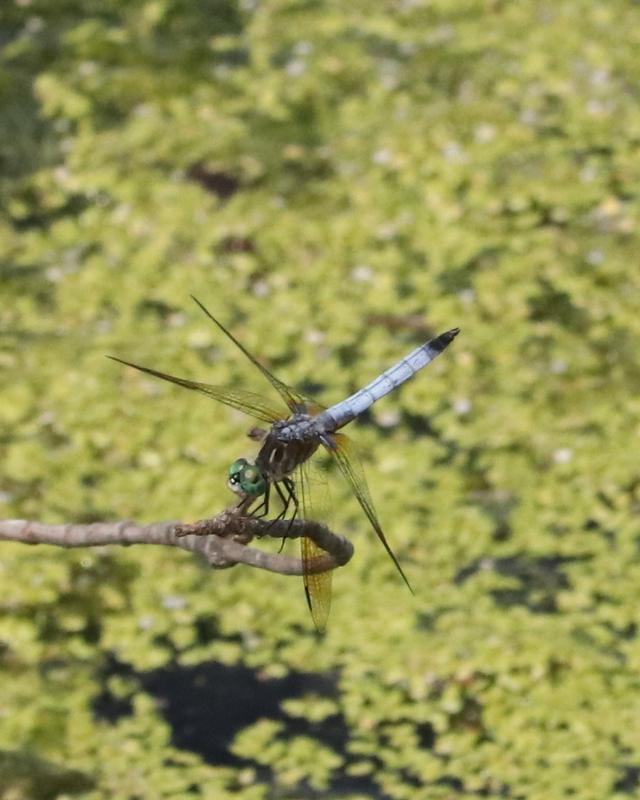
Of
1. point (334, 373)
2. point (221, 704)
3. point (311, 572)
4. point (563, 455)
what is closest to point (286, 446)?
point (311, 572)

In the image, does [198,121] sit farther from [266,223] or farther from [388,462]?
[388,462]

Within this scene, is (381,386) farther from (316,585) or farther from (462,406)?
(462,406)

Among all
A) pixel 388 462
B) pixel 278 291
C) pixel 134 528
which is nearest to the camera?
pixel 134 528

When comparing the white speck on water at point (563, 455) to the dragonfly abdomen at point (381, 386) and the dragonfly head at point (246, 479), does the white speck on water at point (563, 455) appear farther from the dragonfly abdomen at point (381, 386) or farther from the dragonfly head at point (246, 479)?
the dragonfly head at point (246, 479)

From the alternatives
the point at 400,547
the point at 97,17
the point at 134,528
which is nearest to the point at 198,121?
the point at 97,17

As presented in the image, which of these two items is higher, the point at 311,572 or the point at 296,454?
the point at 296,454

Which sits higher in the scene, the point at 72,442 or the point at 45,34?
the point at 45,34

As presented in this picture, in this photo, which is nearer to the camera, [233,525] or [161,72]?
[233,525]
